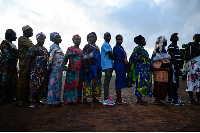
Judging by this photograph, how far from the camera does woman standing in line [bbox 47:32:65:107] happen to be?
4.44 m

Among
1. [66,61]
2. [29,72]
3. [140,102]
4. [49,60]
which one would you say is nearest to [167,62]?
[140,102]

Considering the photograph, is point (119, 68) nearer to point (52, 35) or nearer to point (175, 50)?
point (175, 50)

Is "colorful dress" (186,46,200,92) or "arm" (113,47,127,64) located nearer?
"arm" (113,47,127,64)

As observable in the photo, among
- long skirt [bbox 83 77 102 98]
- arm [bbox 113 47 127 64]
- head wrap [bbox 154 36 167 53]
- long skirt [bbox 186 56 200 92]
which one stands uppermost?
head wrap [bbox 154 36 167 53]

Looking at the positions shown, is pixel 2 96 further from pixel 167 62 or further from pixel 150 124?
pixel 167 62

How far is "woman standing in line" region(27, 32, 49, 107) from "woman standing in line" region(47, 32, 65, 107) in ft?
0.63

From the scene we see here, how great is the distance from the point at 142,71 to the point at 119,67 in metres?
0.73

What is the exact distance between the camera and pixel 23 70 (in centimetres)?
466

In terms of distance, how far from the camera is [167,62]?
4.87m

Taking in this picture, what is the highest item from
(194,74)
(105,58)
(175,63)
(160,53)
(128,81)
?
(160,53)

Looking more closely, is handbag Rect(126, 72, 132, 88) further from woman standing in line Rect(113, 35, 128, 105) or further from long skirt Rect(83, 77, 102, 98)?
long skirt Rect(83, 77, 102, 98)

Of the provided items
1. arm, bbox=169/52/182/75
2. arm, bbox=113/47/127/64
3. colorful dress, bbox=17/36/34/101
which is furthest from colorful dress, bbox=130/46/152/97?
colorful dress, bbox=17/36/34/101

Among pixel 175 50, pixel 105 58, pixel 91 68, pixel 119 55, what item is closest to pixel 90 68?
pixel 91 68

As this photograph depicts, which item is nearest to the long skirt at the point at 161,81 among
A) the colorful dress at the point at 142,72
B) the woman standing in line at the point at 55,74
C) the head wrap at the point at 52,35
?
the colorful dress at the point at 142,72
